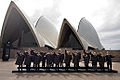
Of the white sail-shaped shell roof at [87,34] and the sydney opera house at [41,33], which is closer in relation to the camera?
the sydney opera house at [41,33]

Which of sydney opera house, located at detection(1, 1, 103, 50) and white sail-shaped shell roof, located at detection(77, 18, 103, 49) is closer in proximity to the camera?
sydney opera house, located at detection(1, 1, 103, 50)

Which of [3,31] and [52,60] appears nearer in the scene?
[52,60]

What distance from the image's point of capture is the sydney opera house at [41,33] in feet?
62.5

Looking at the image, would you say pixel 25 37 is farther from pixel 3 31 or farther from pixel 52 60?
pixel 52 60

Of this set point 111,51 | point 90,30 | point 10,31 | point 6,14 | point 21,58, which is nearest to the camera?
point 21,58

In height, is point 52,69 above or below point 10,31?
below

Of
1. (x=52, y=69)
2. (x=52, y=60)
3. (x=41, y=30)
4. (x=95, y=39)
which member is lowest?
(x=52, y=69)

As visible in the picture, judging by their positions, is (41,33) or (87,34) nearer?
(41,33)

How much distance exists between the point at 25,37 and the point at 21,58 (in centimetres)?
1902

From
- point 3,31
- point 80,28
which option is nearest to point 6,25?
point 3,31

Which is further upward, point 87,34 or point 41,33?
point 87,34

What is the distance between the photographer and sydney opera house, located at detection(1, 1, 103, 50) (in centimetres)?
1906

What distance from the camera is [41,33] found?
2409 centimetres

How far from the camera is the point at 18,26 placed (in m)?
22.8
